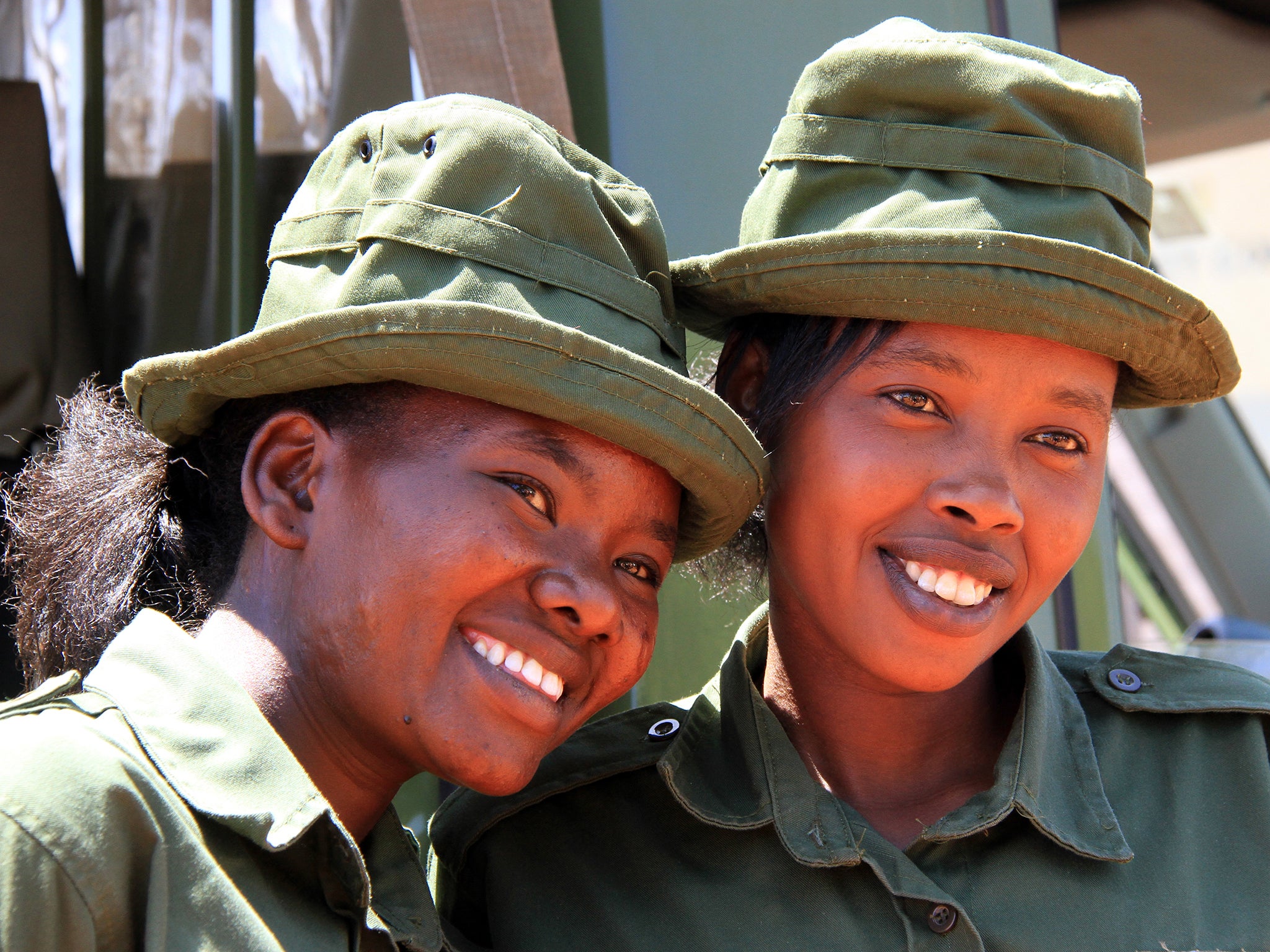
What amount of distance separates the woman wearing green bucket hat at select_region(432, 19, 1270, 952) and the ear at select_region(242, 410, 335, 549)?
0.55 m

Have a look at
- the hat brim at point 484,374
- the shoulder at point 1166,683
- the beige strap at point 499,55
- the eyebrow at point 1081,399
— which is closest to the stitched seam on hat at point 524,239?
the hat brim at point 484,374

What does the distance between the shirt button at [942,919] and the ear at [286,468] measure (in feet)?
2.97

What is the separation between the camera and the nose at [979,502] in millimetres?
1727

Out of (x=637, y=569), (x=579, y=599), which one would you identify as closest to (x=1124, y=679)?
(x=637, y=569)

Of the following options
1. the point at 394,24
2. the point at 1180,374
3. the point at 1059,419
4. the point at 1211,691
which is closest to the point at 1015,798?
the point at 1211,691

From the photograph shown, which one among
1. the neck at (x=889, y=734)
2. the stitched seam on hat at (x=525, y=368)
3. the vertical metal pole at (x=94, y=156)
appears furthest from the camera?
the vertical metal pole at (x=94, y=156)

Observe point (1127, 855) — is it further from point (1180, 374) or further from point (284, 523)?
point (284, 523)

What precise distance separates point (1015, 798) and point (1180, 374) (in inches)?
26.5

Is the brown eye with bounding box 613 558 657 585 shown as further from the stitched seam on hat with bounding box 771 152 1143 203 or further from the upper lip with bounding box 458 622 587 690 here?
the stitched seam on hat with bounding box 771 152 1143 203

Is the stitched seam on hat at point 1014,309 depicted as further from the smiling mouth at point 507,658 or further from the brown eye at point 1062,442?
the smiling mouth at point 507,658

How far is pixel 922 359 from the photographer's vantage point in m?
1.81

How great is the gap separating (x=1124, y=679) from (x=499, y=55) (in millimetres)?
1449

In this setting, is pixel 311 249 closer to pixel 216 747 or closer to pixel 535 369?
pixel 535 369

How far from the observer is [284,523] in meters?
1.65
